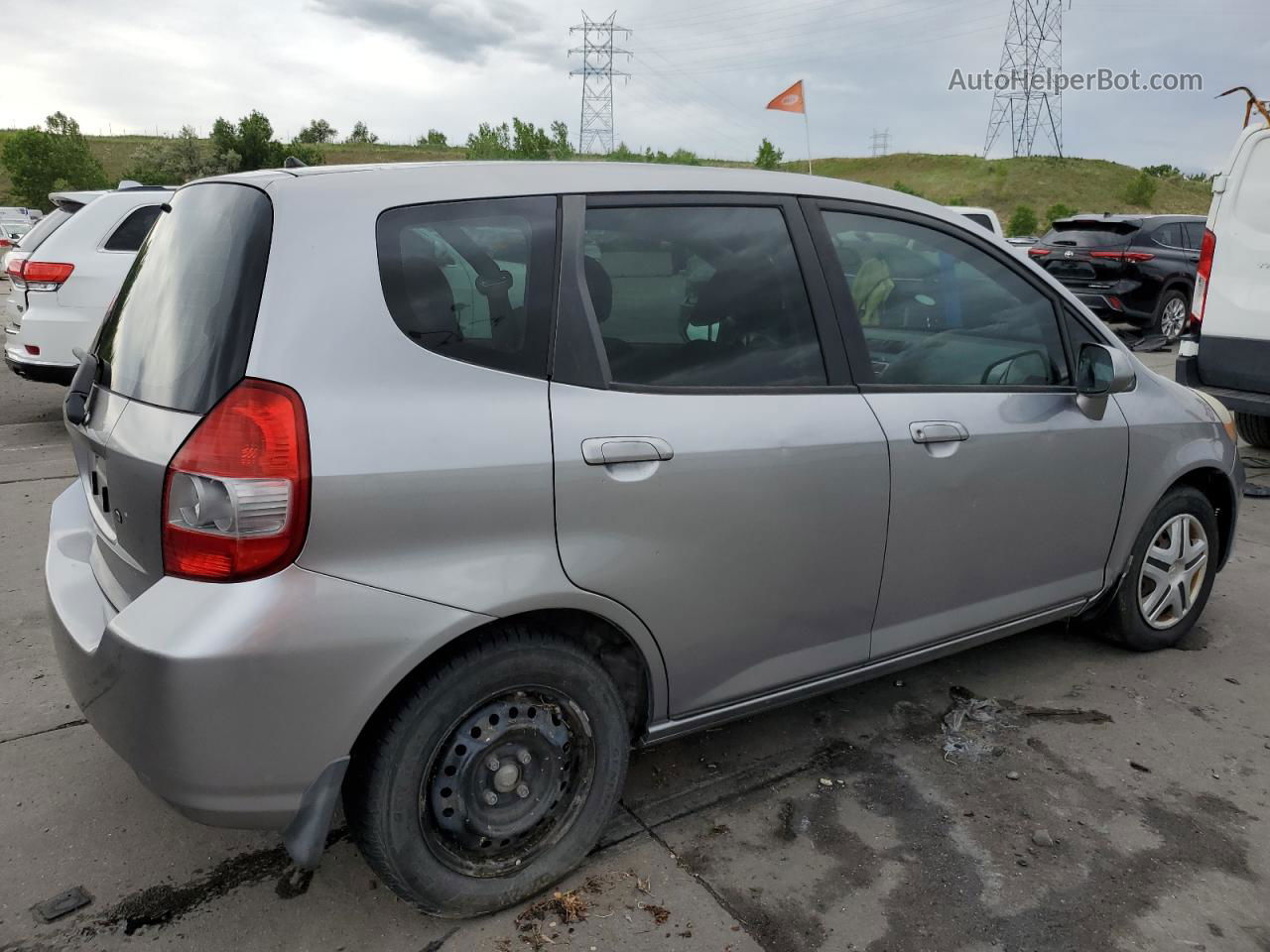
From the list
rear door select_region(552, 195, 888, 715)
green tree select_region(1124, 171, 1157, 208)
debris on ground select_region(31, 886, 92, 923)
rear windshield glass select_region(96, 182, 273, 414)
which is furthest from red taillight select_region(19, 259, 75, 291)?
green tree select_region(1124, 171, 1157, 208)

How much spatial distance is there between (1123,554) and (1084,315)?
892mm

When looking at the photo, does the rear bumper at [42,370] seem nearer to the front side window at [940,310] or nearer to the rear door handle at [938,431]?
the front side window at [940,310]

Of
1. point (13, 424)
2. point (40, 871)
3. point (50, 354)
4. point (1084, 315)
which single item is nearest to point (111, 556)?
point (40, 871)

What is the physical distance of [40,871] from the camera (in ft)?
8.06

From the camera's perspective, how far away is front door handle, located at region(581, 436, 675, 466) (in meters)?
2.20

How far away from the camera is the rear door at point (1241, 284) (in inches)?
243

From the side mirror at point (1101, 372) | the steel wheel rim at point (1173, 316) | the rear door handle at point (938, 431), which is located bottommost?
the steel wheel rim at point (1173, 316)

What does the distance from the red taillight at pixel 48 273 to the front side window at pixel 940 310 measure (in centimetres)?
665

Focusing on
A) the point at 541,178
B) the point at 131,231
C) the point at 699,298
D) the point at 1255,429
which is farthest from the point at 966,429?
the point at 131,231

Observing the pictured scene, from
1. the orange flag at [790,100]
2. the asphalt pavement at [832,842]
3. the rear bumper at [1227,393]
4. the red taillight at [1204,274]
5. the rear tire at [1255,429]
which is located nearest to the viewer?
the asphalt pavement at [832,842]

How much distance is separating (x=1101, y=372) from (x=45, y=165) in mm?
83617

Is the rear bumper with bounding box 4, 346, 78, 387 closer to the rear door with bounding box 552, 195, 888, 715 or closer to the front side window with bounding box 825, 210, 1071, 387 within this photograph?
the rear door with bounding box 552, 195, 888, 715

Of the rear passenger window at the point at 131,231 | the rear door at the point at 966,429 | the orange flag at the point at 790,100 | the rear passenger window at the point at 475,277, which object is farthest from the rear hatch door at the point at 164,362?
the orange flag at the point at 790,100

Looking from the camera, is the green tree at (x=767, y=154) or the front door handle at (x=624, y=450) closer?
the front door handle at (x=624, y=450)
